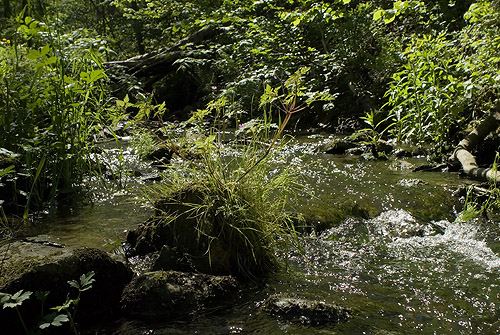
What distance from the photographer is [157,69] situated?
13164 millimetres

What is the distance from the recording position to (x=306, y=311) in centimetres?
235

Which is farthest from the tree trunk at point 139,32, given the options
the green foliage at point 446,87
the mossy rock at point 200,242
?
the mossy rock at point 200,242

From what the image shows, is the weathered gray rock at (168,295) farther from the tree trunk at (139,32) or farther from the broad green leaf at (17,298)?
the tree trunk at (139,32)

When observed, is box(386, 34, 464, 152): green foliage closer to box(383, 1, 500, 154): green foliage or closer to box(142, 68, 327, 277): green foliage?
box(383, 1, 500, 154): green foliage

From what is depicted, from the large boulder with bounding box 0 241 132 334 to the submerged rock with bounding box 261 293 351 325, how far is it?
0.93 meters

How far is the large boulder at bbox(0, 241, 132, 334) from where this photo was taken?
2.14 meters

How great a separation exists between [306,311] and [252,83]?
499 cm

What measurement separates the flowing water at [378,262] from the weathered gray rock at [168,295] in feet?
0.29

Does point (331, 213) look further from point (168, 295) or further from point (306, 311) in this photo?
point (168, 295)

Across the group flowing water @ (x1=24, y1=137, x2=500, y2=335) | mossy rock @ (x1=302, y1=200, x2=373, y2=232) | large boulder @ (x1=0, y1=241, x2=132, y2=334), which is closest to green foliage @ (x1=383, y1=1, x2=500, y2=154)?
flowing water @ (x1=24, y1=137, x2=500, y2=335)

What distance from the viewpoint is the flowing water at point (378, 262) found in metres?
2.31

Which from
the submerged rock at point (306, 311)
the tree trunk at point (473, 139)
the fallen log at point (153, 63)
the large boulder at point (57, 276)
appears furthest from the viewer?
the fallen log at point (153, 63)

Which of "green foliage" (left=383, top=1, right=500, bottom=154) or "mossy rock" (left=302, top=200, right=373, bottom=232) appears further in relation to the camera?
"green foliage" (left=383, top=1, right=500, bottom=154)

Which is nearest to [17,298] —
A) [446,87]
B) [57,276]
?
[57,276]
